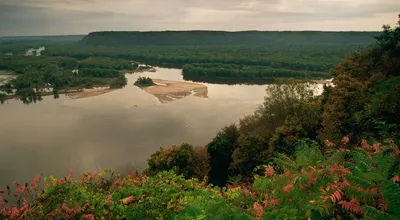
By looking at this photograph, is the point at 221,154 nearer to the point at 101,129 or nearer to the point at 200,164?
the point at 200,164

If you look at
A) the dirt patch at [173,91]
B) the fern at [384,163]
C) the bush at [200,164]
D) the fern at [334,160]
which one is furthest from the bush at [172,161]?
the dirt patch at [173,91]

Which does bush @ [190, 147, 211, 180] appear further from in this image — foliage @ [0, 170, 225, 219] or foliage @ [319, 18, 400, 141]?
foliage @ [0, 170, 225, 219]

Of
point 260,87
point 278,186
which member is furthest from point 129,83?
point 278,186

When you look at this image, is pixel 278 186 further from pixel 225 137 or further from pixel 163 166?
pixel 225 137

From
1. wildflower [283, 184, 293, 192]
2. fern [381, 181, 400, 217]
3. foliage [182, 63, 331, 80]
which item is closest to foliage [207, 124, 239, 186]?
wildflower [283, 184, 293, 192]

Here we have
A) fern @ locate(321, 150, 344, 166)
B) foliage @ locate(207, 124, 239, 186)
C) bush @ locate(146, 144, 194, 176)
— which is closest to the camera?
fern @ locate(321, 150, 344, 166)

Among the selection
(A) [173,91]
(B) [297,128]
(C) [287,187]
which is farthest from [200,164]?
(A) [173,91]
